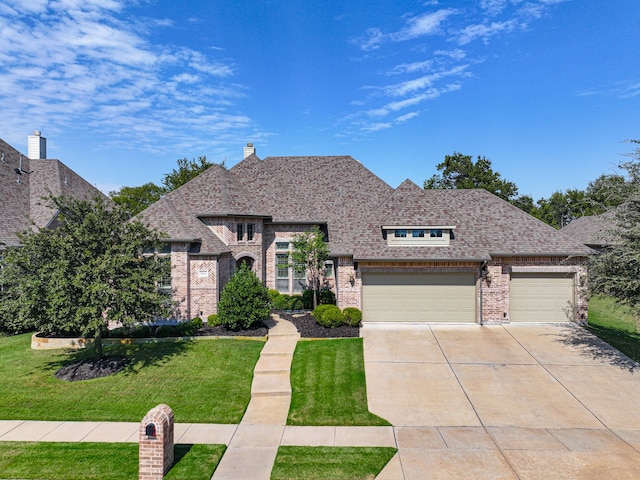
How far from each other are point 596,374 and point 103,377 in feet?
50.7

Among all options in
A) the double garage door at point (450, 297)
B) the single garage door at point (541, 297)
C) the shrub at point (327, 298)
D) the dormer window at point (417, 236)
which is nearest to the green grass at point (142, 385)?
the double garage door at point (450, 297)

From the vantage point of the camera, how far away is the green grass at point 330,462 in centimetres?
722

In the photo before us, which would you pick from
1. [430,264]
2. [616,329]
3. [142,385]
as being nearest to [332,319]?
[430,264]

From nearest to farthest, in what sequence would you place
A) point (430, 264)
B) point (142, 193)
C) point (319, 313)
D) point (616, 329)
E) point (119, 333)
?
point (119, 333) < point (319, 313) < point (430, 264) < point (616, 329) < point (142, 193)

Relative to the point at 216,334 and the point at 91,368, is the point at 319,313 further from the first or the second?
the point at 91,368

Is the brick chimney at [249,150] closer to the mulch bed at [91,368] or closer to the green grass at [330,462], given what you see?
the mulch bed at [91,368]

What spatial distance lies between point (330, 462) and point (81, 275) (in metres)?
8.76

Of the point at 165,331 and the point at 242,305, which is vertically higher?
the point at 242,305

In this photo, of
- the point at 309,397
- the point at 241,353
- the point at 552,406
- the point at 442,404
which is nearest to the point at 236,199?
the point at 241,353

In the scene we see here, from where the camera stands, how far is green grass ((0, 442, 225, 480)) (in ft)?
24.0

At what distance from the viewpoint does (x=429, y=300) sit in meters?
17.1

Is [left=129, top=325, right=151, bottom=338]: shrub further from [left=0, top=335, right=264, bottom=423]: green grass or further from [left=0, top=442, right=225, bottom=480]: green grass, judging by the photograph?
[left=0, top=442, right=225, bottom=480]: green grass

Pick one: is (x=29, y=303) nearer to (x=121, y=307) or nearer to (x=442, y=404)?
(x=121, y=307)

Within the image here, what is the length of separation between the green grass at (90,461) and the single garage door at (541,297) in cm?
1428
